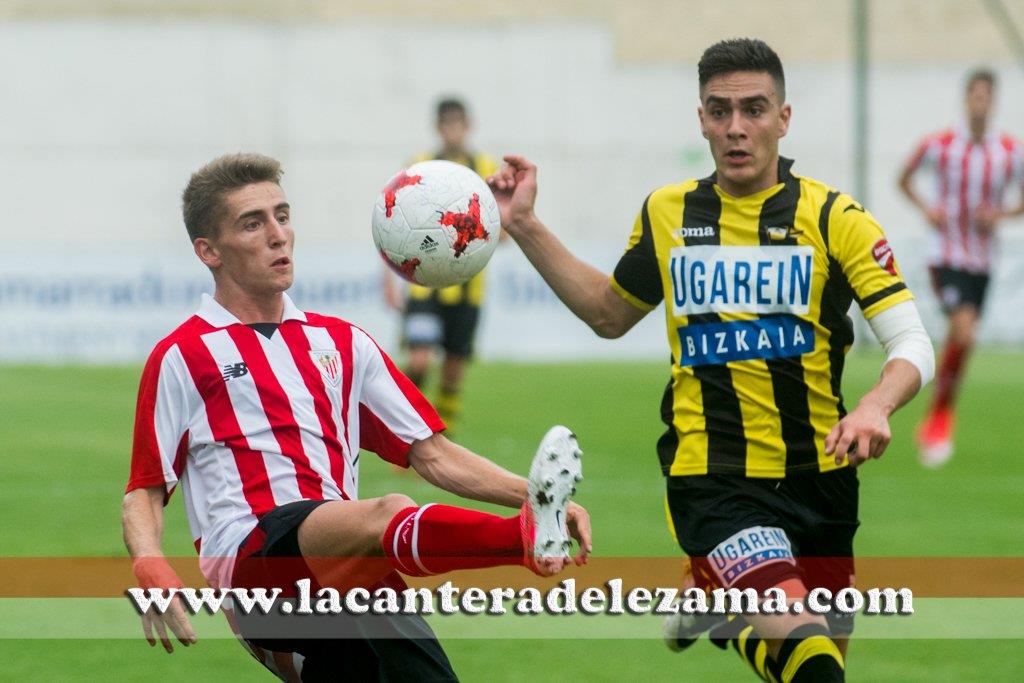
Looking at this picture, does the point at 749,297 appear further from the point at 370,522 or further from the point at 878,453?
the point at 370,522

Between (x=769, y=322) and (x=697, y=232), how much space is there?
356mm

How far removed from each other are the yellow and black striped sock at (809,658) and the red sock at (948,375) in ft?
23.4

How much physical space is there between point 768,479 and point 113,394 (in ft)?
39.1

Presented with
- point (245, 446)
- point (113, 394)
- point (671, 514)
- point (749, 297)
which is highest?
point (749, 297)

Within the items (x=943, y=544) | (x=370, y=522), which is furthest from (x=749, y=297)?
(x=943, y=544)

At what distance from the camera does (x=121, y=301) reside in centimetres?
2067

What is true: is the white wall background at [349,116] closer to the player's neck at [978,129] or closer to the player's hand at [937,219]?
the player's neck at [978,129]

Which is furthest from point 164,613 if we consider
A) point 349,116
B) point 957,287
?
point 349,116

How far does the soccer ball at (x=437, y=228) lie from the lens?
15.7 feet

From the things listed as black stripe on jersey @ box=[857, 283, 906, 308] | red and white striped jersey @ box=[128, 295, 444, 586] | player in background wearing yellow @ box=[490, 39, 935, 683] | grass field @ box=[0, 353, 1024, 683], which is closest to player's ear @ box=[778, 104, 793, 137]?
player in background wearing yellow @ box=[490, 39, 935, 683]

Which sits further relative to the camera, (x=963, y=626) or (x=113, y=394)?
(x=113, y=394)

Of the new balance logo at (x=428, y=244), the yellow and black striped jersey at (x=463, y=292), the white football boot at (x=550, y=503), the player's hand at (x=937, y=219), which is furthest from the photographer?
the player's hand at (x=937, y=219)

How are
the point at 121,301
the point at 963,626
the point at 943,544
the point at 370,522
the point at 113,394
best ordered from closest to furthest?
the point at 370,522 → the point at 963,626 → the point at 943,544 → the point at 113,394 → the point at 121,301

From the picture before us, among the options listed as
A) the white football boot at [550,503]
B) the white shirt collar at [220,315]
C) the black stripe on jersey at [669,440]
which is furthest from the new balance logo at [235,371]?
the black stripe on jersey at [669,440]
